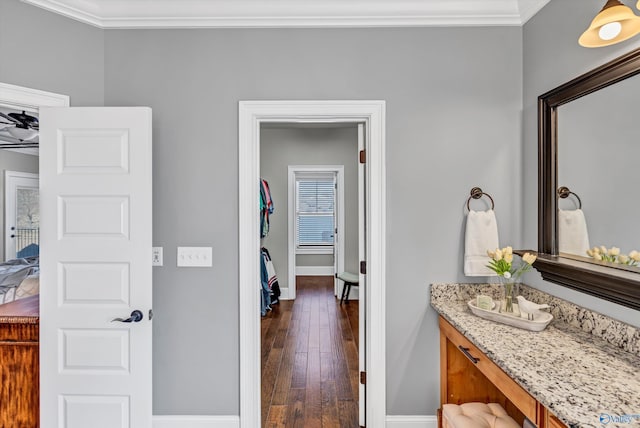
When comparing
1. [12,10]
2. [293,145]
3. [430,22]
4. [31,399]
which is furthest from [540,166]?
[293,145]

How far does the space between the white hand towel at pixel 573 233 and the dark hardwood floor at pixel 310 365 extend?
1663 mm

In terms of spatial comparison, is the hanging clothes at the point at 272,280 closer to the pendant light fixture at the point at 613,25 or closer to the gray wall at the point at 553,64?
the gray wall at the point at 553,64

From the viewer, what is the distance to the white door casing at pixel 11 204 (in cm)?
423

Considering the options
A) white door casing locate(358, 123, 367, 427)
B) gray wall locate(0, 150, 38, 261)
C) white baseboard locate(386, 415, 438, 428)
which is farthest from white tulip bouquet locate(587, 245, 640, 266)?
gray wall locate(0, 150, 38, 261)

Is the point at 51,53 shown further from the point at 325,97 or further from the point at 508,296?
the point at 508,296

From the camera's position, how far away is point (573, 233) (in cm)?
165

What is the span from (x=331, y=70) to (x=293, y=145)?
3.52 metres

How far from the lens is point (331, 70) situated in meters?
2.06

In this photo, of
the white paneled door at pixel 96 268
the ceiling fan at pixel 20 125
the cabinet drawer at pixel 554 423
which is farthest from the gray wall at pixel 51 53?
the cabinet drawer at pixel 554 423

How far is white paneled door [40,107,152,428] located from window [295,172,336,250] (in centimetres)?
515

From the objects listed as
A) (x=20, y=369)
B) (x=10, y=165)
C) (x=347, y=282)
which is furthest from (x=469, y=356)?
(x=10, y=165)

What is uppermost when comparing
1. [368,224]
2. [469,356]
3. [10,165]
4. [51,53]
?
[51,53]

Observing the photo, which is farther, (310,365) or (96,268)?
(310,365)

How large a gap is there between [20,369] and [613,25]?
326 centimetres
